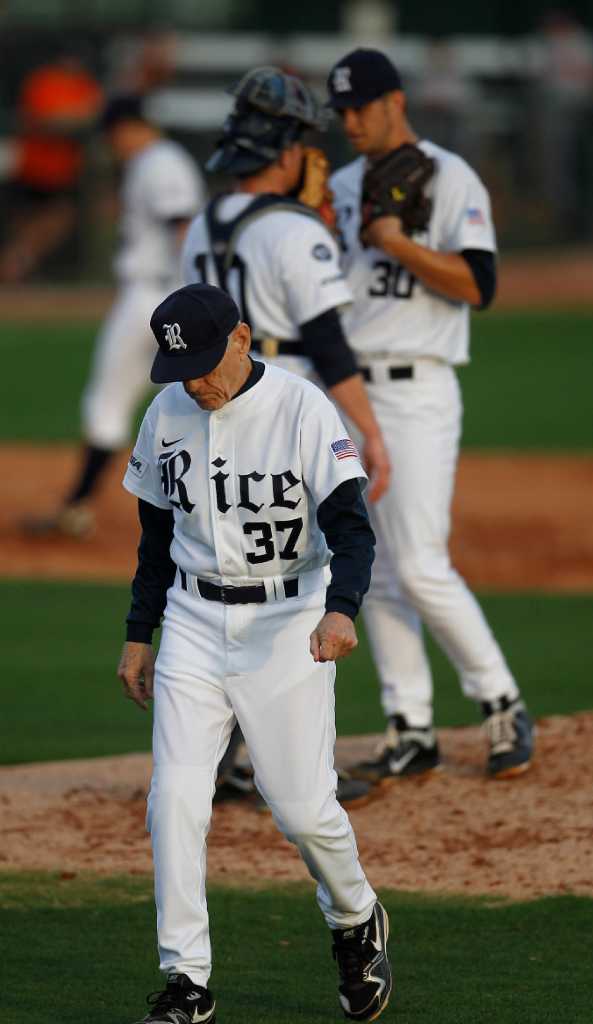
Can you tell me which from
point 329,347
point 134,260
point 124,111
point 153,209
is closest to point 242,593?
point 329,347

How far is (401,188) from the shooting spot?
19.3ft

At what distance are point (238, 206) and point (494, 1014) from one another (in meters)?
2.64

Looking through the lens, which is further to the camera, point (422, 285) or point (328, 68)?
point (328, 68)

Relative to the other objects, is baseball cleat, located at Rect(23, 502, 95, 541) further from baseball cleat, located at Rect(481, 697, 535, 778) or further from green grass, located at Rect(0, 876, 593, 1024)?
green grass, located at Rect(0, 876, 593, 1024)

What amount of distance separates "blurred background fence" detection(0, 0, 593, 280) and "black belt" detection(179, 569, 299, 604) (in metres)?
15.5

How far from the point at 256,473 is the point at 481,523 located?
739 cm

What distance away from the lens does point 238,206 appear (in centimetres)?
570

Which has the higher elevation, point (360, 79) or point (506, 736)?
point (360, 79)

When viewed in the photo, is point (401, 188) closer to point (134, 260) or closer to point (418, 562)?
point (418, 562)

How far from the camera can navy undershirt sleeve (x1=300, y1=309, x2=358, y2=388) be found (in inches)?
221

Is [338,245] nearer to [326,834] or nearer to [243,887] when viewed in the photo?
[243,887]

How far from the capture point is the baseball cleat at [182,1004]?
3945mm

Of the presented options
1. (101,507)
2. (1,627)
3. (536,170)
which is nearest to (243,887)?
(1,627)

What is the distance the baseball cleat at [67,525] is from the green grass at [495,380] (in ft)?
13.8
